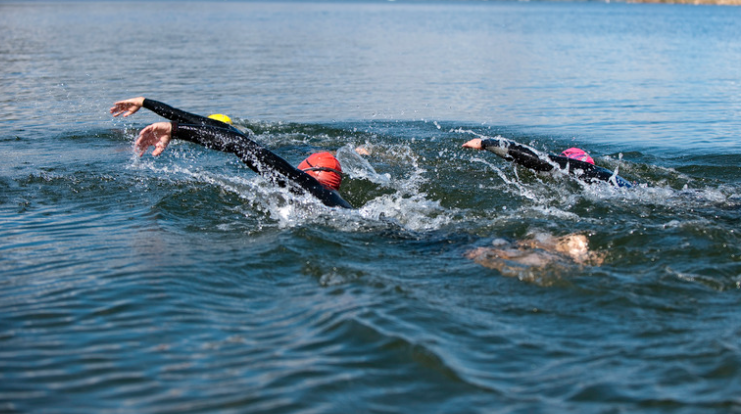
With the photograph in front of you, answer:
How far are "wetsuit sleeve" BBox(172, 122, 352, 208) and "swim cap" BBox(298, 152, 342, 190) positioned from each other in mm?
328

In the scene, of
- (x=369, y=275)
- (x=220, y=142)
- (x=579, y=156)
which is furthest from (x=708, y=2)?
(x=369, y=275)

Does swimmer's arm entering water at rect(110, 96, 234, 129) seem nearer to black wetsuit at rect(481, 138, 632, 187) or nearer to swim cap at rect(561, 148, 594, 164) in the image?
black wetsuit at rect(481, 138, 632, 187)

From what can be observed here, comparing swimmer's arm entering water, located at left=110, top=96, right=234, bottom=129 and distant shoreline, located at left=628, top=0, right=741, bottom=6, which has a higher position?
distant shoreline, located at left=628, top=0, right=741, bottom=6

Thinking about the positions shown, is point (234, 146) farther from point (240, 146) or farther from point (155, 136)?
point (155, 136)

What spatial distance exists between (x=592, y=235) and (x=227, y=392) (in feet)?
15.4

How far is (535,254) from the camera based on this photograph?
6.57 meters

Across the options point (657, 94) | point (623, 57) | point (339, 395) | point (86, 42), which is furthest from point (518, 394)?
point (86, 42)

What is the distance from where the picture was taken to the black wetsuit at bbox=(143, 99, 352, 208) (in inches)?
268

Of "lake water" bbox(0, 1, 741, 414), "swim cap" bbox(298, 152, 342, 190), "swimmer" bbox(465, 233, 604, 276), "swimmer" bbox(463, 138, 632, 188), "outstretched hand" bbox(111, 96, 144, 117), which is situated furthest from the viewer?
"swim cap" bbox(298, 152, 342, 190)

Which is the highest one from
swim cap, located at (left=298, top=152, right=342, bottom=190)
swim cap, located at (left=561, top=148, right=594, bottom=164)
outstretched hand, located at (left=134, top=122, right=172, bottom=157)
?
outstretched hand, located at (left=134, top=122, right=172, bottom=157)

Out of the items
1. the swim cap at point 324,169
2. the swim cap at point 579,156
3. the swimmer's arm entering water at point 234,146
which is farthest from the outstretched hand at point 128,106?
the swim cap at point 579,156

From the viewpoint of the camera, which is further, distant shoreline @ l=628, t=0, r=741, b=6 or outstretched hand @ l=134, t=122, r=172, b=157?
distant shoreline @ l=628, t=0, r=741, b=6

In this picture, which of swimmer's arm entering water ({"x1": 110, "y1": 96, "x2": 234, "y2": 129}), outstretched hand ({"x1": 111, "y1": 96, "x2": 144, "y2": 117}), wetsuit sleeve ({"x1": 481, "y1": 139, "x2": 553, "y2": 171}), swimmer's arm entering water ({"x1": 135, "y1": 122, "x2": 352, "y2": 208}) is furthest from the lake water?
outstretched hand ({"x1": 111, "y1": 96, "x2": 144, "y2": 117})

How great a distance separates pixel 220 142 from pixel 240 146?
8.5 inches
